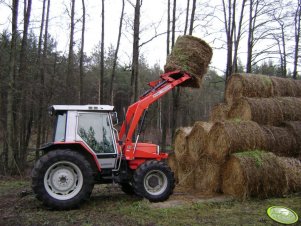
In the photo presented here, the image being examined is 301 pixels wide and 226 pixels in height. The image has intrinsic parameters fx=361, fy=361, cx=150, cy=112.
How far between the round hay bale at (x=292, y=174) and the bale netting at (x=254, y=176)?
0.16 meters

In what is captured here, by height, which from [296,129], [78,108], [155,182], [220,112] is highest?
[220,112]

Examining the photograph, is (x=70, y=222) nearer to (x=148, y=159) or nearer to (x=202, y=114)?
(x=148, y=159)

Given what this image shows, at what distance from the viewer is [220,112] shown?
1056cm

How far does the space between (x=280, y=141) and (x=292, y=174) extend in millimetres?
941

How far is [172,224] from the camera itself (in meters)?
5.93

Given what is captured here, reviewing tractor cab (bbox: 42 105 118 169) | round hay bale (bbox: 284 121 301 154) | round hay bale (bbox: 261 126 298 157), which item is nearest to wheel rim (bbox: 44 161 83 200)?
tractor cab (bbox: 42 105 118 169)

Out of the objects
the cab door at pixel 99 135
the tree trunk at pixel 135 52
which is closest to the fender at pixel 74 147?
the cab door at pixel 99 135

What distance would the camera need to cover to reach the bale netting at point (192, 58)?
894cm

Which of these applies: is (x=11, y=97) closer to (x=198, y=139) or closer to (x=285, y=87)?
(x=198, y=139)

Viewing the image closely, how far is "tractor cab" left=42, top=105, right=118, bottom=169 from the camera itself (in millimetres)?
7551

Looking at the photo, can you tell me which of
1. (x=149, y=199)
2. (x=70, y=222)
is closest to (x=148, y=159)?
(x=149, y=199)

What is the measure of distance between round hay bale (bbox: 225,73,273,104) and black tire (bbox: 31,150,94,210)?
501cm

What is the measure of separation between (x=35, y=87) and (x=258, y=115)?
9.85 metres

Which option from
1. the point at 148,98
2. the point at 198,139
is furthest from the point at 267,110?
the point at 148,98
